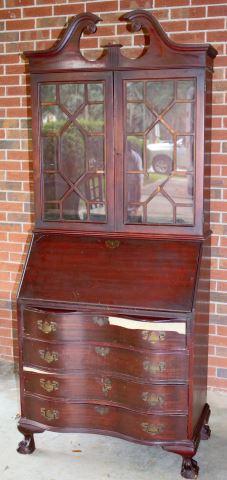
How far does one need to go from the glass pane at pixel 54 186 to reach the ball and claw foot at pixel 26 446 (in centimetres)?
124

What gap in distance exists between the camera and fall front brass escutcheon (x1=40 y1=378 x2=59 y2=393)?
2.70m

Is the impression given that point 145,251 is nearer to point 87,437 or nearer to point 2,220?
point 87,437

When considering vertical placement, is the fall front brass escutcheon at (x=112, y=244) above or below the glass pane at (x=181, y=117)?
below

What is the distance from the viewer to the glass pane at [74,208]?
281 cm

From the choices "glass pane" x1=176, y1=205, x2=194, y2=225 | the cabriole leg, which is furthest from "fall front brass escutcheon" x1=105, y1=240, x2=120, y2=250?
the cabriole leg

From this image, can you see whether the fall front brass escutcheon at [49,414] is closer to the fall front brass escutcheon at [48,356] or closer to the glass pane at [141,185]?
the fall front brass escutcheon at [48,356]

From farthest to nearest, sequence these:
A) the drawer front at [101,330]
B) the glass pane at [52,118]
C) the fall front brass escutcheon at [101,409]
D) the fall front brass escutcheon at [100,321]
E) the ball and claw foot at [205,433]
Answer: the ball and claw foot at [205,433] < the glass pane at [52,118] < the fall front brass escutcheon at [101,409] < the fall front brass escutcheon at [100,321] < the drawer front at [101,330]

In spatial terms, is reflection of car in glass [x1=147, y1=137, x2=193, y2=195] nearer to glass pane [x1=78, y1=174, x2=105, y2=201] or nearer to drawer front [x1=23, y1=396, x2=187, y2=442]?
glass pane [x1=78, y1=174, x2=105, y2=201]

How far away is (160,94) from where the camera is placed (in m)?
2.62

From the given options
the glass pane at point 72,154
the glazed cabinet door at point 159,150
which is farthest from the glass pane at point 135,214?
the glass pane at point 72,154

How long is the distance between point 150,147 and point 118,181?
8.9 inches

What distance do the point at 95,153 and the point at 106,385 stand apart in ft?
3.73

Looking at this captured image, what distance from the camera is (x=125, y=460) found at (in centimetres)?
277

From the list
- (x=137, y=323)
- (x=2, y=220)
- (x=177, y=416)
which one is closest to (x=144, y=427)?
(x=177, y=416)
